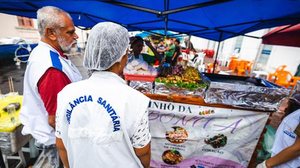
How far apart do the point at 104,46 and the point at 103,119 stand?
15.3 inches

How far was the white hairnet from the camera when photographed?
813 millimetres

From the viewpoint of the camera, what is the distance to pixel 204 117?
1.82m

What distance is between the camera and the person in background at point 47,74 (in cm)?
115

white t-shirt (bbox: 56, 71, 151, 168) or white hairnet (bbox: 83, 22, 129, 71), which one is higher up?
white hairnet (bbox: 83, 22, 129, 71)

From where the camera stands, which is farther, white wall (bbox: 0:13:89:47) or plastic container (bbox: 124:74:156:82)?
white wall (bbox: 0:13:89:47)

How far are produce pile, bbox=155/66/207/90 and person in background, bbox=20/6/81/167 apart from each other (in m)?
0.96

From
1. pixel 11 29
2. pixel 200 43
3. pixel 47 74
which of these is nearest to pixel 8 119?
pixel 47 74

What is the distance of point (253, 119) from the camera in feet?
6.01

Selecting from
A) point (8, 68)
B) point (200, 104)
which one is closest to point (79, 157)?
point (200, 104)

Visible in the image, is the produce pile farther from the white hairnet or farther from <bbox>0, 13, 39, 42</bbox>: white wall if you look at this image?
<bbox>0, 13, 39, 42</bbox>: white wall

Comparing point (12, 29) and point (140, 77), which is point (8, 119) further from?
point (12, 29)

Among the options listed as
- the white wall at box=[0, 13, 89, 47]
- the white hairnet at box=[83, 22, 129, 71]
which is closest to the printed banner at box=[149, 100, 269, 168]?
the white hairnet at box=[83, 22, 129, 71]

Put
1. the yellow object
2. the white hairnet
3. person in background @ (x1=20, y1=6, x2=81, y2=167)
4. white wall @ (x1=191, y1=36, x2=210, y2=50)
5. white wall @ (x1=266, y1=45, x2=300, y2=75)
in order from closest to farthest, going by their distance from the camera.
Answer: the white hairnet < person in background @ (x1=20, y1=6, x2=81, y2=167) < the yellow object < white wall @ (x1=266, y1=45, x2=300, y2=75) < white wall @ (x1=191, y1=36, x2=210, y2=50)

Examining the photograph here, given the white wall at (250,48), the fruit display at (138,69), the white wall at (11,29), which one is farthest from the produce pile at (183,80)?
the white wall at (11,29)
